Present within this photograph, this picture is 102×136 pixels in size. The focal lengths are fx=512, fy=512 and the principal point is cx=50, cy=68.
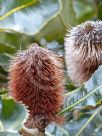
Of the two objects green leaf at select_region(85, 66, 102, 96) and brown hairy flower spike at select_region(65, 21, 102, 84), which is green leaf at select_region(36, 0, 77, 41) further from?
green leaf at select_region(85, 66, 102, 96)

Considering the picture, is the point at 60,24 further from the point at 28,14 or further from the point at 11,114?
the point at 11,114

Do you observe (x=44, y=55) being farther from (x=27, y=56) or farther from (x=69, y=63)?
(x=69, y=63)

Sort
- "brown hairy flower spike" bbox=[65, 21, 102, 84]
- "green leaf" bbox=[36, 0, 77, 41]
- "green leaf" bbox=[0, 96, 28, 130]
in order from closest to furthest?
"green leaf" bbox=[0, 96, 28, 130] → "brown hairy flower spike" bbox=[65, 21, 102, 84] → "green leaf" bbox=[36, 0, 77, 41]

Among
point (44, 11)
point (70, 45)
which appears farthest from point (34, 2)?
point (70, 45)

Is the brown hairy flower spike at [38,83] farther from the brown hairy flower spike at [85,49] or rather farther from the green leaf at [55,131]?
the brown hairy flower spike at [85,49]

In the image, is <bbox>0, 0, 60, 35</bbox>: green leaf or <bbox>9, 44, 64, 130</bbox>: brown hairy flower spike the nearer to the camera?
<bbox>9, 44, 64, 130</bbox>: brown hairy flower spike

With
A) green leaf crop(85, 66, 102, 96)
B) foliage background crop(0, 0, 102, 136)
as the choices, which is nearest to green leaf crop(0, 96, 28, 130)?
foliage background crop(0, 0, 102, 136)
